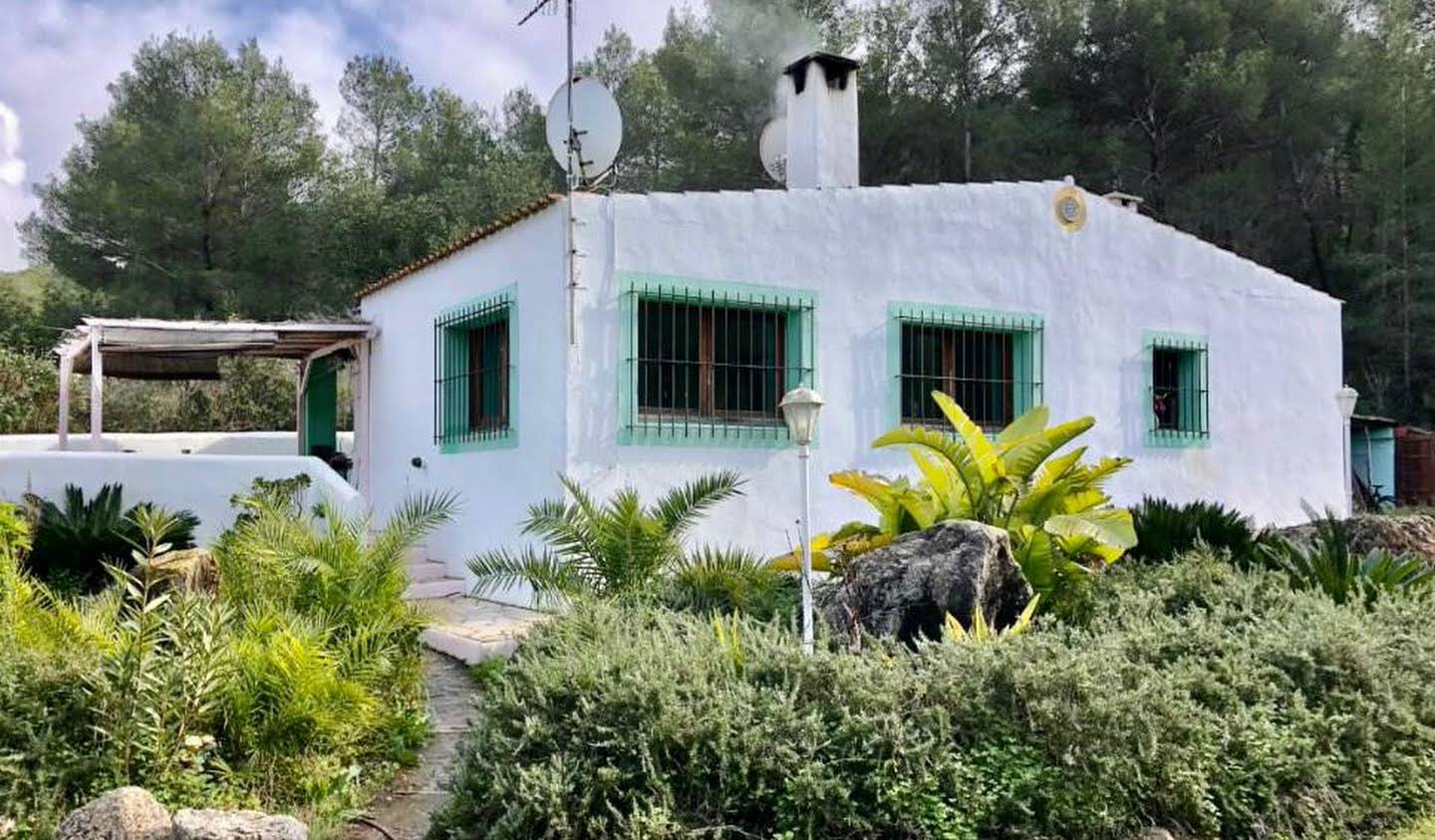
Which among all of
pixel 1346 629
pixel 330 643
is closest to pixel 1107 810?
pixel 1346 629

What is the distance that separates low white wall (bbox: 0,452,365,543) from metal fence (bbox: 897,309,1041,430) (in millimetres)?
6233

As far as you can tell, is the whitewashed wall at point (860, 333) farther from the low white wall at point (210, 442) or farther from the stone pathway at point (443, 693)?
the low white wall at point (210, 442)

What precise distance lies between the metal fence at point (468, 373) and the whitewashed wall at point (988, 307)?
1896 millimetres

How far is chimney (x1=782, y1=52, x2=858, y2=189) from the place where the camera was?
11.3m

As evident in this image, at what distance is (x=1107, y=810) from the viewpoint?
4.67m

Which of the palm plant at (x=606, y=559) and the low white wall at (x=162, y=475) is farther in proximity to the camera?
the low white wall at (x=162, y=475)

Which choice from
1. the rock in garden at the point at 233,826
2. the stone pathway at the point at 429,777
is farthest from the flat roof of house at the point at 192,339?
the rock in garden at the point at 233,826

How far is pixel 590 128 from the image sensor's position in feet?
37.1

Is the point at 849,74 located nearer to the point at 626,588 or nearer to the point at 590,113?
the point at 590,113

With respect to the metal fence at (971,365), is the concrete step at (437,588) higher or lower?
lower

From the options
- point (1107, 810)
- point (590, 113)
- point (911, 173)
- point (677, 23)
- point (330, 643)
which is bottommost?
point (1107, 810)

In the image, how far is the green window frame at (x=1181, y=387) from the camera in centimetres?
1307

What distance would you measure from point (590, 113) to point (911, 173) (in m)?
15.5

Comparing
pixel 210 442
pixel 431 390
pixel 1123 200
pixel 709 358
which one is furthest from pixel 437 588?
pixel 1123 200
